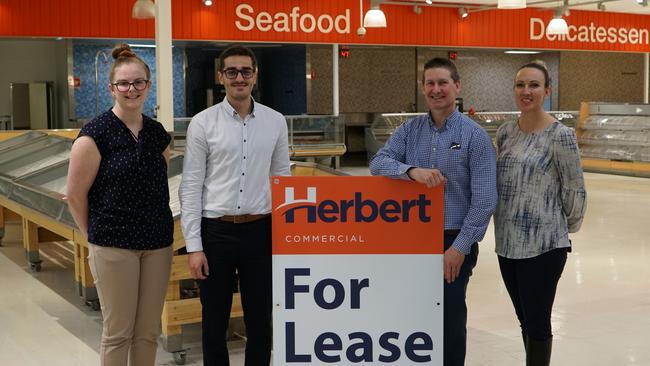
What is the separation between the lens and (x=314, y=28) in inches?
681

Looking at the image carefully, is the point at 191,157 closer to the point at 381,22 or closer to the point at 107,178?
the point at 107,178

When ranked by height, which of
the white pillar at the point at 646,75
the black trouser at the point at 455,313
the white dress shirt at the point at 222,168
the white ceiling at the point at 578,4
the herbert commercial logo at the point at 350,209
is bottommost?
the black trouser at the point at 455,313

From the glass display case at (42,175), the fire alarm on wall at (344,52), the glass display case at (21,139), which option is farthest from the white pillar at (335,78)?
the glass display case at (42,175)

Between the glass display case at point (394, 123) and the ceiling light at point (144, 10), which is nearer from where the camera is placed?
the ceiling light at point (144, 10)

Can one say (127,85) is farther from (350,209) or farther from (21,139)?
(21,139)

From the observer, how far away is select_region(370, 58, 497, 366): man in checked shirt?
9.75ft

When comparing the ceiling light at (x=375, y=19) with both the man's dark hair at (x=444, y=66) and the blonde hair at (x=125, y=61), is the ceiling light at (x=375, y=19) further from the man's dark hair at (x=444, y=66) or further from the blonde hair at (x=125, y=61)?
the man's dark hair at (x=444, y=66)

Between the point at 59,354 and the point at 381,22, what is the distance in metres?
9.43

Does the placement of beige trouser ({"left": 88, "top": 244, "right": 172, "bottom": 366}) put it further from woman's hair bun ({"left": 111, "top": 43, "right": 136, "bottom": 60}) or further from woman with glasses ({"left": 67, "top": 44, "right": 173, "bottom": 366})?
woman's hair bun ({"left": 111, "top": 43, "right": 136, "bottom": 60})

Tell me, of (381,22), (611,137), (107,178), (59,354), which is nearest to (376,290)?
(107,178)

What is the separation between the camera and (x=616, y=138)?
1564 centimetres

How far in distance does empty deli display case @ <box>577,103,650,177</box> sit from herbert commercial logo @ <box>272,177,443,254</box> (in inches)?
512

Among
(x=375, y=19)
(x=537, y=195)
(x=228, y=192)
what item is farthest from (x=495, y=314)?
(x=375, y=19)

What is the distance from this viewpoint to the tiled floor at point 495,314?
4.74 metres
